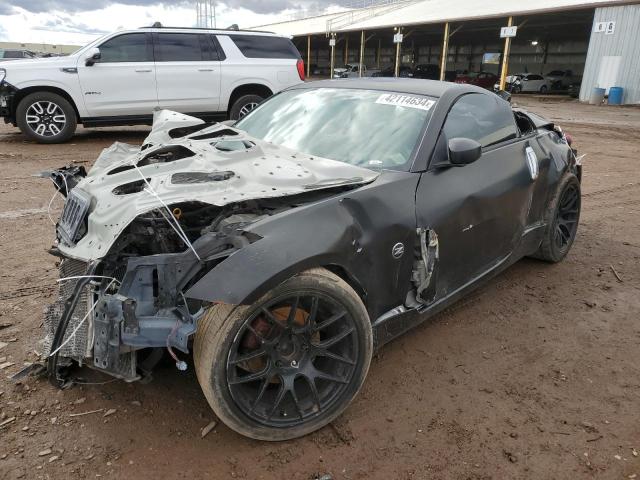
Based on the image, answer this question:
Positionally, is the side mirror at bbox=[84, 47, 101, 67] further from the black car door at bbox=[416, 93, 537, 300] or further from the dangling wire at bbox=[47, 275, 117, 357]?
the dangling wire at bbox=[47, 275, 117, 357]

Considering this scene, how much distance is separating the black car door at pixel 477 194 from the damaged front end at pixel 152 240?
0.47 m

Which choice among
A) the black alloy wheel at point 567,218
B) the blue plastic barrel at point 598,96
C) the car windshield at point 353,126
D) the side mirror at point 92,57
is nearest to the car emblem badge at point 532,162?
the black alloy wheel at point 567,218

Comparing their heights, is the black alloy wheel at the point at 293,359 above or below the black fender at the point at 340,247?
below

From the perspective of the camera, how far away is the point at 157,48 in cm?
909

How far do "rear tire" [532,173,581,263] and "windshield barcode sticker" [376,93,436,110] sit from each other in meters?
1.67

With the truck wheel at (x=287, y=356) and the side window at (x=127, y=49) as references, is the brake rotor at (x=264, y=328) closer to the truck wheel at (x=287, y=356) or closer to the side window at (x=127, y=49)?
the truck wheel at (x=287, y=356)

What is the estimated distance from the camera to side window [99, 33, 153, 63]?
875 cm

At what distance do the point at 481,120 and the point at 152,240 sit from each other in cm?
247

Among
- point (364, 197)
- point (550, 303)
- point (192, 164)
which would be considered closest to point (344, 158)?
point (364, 197)

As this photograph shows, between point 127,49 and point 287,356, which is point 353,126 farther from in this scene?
point 127,49

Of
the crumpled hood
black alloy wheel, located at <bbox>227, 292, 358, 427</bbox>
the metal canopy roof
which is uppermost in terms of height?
the metal canopy roof

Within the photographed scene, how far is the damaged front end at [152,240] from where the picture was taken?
215 cm

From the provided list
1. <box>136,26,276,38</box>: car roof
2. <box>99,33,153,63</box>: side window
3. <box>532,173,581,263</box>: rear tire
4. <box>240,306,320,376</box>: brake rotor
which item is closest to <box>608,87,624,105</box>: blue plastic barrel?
<box>136,26,276,38</box>: car roof

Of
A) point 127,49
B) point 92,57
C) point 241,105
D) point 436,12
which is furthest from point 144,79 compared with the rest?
point 436,12
